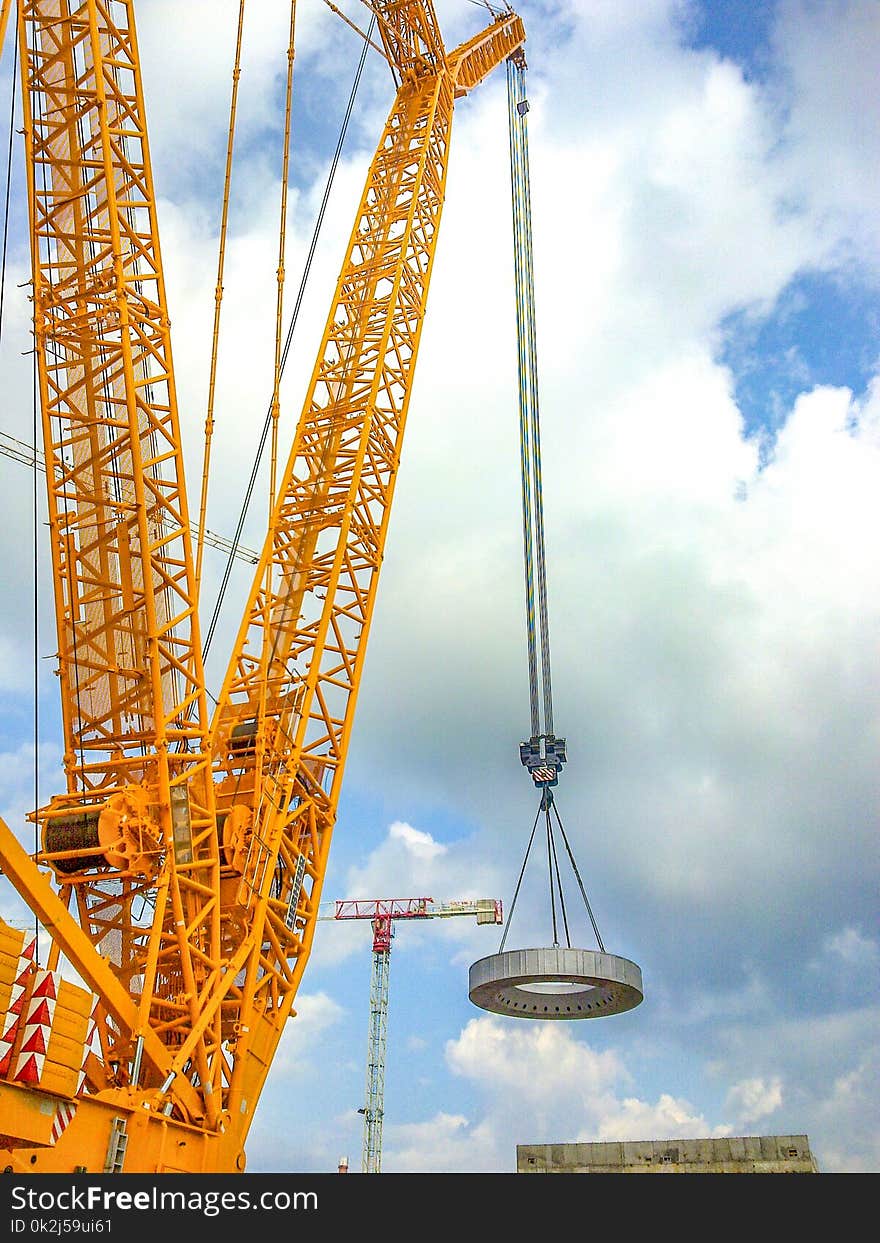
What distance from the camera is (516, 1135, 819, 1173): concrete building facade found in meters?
40.7

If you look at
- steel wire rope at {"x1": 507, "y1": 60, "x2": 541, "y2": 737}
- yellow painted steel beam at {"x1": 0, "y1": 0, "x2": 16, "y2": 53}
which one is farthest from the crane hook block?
yellow painted steel beam at {"x1": 0, "y1": 0, "x2": 16, "y2": 53}

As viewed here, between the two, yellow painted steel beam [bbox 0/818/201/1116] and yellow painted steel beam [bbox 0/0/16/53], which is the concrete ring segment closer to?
yellow painted steel beam [bbox 0/818/201/1116]

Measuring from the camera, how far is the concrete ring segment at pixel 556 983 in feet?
100

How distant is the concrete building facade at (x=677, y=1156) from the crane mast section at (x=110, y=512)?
17.9 m

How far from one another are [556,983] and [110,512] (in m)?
16.9

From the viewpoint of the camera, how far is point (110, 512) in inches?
1227

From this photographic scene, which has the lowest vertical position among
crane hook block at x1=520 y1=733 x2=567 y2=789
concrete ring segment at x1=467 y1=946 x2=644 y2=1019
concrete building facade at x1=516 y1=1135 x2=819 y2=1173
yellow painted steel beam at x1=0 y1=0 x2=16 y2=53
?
concrete building facade at x1=516 y1=1135 x2=819 y2=1173

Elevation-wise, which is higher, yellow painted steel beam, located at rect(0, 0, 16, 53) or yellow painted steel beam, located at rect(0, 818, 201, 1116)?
yellow painted steel beam, located at rect(0, 0, 16, 53)

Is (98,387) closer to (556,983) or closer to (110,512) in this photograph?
(110,512)

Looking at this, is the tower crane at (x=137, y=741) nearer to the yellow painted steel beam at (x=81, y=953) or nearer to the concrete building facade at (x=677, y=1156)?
the yellow painted steel beam at (x=81, y=953)

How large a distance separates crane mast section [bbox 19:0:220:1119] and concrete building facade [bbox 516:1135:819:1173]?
17.9m

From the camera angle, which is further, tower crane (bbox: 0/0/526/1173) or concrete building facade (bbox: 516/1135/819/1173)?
concrete building facade (bbox: 516/1135/819/1173)

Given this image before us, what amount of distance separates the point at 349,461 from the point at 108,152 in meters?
12.2
